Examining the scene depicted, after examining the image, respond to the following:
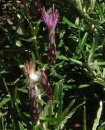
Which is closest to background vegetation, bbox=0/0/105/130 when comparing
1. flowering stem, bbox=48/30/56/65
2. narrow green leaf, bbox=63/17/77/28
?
narrow green leaf, bbox=63/17/77/28

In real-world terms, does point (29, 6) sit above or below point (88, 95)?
above

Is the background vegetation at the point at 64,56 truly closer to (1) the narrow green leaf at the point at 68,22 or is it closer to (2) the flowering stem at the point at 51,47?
(1) the narrow green leaf at the point at 68,22

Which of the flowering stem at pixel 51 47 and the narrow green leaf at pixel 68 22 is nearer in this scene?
the flowering stem at pixel 51 47

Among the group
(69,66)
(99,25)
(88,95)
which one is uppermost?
(99,25)

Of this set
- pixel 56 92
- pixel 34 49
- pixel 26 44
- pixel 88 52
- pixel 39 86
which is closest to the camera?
pixel 39 86

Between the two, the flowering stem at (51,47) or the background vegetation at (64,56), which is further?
the background vegetation at (64,56)

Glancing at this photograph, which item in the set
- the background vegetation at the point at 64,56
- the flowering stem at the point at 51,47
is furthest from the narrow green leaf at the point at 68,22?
the flowering stem at the point at 51,47

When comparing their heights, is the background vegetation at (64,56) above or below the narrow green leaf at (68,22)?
below

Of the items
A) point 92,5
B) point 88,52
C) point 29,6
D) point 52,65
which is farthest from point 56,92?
point 29,6

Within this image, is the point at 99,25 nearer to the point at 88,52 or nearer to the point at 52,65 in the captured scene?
the point at 88,52

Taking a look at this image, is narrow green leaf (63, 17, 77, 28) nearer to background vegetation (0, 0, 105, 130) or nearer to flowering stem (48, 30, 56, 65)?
background vegetation (0, 0, 105, 130)
